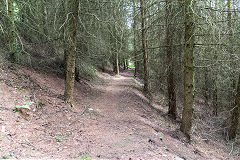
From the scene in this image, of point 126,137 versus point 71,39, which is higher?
point 71,39

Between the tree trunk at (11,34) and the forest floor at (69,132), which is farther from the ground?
the tree trunk at (11,34)

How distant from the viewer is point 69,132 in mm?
4996

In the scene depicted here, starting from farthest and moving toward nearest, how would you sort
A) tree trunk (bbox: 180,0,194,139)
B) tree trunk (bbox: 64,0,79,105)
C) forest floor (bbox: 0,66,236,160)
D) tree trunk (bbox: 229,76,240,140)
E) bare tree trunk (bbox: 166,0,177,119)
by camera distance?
tree trunk (bbox: 229,76,240,140) → bare tree trunk (bbox: 166,0,177,119) → tree trunk (bbox: 64,0,79,105) → tree trunk (bbox: 180,0,194,139) → forest floor (bbox: 0,66,236,160)

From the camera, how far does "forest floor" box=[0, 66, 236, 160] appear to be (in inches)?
147

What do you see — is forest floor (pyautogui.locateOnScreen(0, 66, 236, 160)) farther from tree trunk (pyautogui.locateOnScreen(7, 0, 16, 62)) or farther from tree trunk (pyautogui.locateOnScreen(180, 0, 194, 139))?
tree trunk (pyautogui.locateOnScreen(7, 0, 16, 62))

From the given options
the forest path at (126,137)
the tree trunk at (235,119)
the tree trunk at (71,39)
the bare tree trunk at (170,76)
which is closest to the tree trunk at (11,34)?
the tree trunk at (71,39)

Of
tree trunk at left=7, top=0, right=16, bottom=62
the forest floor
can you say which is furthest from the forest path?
tree trunk at left=7, top=0, right=16, bottom=62

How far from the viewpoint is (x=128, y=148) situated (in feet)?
13.9

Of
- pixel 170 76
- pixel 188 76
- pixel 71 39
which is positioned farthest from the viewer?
pixel 170 76

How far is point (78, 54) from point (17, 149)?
658 cm

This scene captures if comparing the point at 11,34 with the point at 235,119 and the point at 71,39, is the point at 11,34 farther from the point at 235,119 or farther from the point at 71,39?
the point at 235,119

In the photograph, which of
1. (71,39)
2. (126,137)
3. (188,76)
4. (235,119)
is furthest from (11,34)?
(235,119)

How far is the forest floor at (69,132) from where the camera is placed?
374 centimetres

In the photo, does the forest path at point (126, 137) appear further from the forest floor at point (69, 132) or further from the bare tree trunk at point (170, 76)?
the bare tree trunk at point (170, 76)
